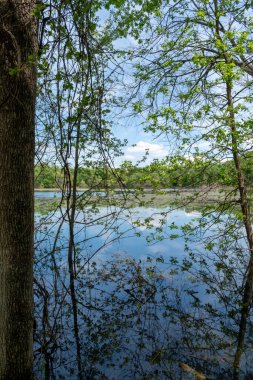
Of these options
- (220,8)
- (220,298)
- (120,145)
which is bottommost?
(220,298)

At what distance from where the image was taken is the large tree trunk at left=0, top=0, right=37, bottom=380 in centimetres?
226

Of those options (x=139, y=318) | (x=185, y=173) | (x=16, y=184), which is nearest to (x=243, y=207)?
(x=185, y=173)

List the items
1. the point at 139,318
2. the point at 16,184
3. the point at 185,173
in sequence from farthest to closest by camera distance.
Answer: the point at 185,173, the point at 139,318, the point at 16,184

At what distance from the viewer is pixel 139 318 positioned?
4.82 metres

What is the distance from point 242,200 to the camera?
6.00m

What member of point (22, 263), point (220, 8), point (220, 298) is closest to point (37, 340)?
point (22, 263)

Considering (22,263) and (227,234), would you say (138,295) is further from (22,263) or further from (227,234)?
(22,263)

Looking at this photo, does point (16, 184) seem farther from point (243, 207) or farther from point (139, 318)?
point (243, 207)

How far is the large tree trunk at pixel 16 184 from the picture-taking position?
7.42 ft

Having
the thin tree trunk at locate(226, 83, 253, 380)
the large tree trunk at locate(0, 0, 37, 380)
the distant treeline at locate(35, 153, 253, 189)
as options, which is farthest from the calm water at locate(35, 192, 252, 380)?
the distant treeline at locate(35, 153, 253, 189)

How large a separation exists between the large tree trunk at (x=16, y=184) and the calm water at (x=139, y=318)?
57 cm

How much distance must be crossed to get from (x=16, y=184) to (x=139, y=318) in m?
3.39

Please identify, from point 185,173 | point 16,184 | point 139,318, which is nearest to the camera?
point 16,184

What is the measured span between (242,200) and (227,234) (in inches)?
29.6
